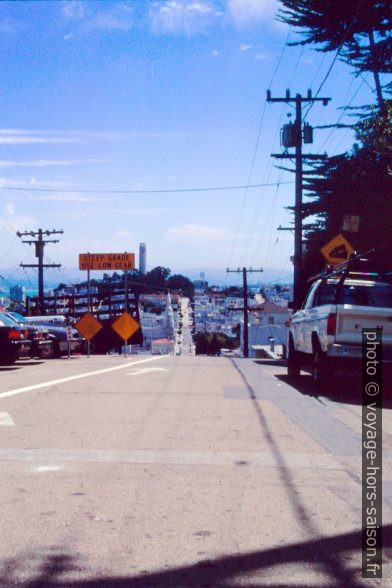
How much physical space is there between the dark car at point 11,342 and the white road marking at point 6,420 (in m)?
8.74

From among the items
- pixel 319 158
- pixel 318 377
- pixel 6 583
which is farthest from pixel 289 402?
pixel 319 158

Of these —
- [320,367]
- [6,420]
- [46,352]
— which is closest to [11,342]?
[46,352]

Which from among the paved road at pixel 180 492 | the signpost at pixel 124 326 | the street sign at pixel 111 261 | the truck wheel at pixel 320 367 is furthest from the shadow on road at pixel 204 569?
the street sign at pixel 111 261

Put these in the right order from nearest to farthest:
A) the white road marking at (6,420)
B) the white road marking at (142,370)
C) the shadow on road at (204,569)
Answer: the shadow on road at (204,569)
the white road marking at (6,420)
the white road marking at (142,370)

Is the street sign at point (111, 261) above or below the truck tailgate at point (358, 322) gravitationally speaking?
above

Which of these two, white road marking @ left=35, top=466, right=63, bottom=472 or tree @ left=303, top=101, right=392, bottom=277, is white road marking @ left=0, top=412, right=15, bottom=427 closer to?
white road marking @ left=35, top=466, right=63, bottom=472

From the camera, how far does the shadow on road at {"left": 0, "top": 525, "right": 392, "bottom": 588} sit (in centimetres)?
409

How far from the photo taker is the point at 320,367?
13.7 metres

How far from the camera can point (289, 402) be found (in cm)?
1181

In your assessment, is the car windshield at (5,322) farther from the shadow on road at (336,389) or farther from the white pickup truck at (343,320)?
the white pickup truck at (343,320)

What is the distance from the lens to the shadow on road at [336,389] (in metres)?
12.6

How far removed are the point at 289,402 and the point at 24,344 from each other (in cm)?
918

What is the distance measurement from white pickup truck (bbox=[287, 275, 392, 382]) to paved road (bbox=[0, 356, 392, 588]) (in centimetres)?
164

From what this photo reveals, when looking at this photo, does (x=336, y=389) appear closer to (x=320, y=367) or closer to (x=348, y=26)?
(x=320, y=367)
